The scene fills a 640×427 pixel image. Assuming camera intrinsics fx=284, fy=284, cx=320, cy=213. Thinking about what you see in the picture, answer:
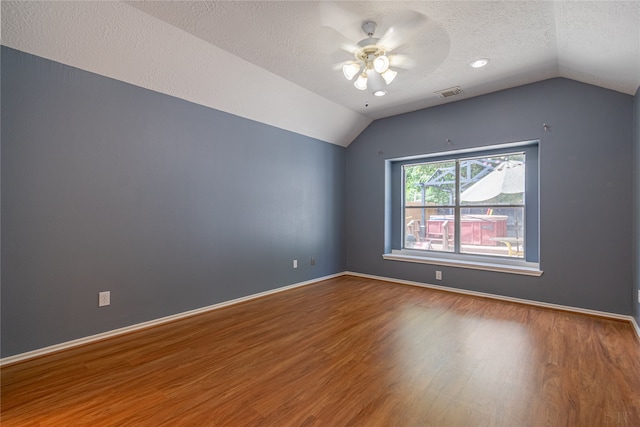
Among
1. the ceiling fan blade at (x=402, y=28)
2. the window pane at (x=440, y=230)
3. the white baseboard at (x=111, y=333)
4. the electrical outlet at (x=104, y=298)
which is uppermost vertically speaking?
the ceiling fan blade at (x=402, y=28)

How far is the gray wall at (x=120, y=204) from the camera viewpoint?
2295 mm

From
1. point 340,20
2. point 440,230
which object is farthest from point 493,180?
point 340,20

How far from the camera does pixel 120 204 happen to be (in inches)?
110

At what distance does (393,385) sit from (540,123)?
3.70 m

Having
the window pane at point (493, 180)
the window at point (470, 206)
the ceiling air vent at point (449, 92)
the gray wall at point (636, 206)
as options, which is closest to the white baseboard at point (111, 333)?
the window at point (470, 206)

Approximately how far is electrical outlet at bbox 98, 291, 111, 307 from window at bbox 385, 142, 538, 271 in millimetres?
4173

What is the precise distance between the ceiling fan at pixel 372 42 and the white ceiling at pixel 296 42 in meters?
0.03

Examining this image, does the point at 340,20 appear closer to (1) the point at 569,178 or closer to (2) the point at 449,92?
(2) the point at 449,92

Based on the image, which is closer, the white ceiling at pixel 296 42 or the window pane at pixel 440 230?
the white ceiling at pixel 296 42

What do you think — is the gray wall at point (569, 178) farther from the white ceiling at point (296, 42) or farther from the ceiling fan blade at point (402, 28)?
the ceiling fan blade at point (402, 28)

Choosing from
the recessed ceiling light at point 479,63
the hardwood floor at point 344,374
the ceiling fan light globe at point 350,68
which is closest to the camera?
the hardwood floor at point 344,374

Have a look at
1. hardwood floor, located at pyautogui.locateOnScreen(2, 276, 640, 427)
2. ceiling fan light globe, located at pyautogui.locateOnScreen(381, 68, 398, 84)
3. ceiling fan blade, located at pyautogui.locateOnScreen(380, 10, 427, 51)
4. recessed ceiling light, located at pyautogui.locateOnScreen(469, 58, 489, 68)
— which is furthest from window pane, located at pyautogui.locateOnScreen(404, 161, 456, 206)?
ceiling fan blade, located at pyautogui.locateOnScreen(380, 10, 427, 51)

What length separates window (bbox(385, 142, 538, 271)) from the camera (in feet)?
13.1

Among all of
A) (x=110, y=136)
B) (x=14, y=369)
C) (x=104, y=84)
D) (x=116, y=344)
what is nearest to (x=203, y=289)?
(x=116, y=344)
